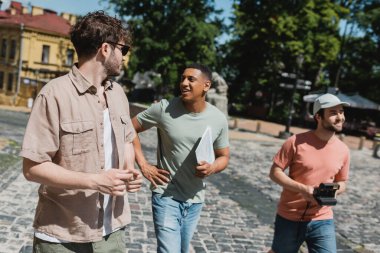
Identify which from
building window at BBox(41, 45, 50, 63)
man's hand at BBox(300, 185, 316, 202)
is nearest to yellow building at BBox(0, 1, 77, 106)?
building window at BBox(41, 45, 50, 63)

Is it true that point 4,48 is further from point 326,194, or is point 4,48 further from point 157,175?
point 326,194

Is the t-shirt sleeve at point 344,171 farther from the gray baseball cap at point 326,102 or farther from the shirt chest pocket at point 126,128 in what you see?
the shirt chest pocket at point 126,128

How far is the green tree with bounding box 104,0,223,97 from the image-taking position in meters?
36.5

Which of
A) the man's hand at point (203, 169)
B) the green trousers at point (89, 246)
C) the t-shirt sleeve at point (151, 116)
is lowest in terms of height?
the green trousers at point (89, 246)

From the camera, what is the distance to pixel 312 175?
3.64m

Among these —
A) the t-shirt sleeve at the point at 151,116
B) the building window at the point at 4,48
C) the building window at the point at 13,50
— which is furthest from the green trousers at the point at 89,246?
the building window at the point at 4,48

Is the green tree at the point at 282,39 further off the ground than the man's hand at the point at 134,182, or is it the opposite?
the green tree at the point at 282,39

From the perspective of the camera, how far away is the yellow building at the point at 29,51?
42.0 metres

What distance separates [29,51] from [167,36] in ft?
48.9

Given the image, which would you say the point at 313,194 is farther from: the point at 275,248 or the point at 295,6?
the point at 295,6

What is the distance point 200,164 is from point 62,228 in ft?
4.42

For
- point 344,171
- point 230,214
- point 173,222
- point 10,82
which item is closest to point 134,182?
point 173,222

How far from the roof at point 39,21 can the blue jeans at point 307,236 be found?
141ft

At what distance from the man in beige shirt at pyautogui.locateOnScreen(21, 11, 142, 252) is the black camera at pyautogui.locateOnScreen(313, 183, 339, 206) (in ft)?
5.26
